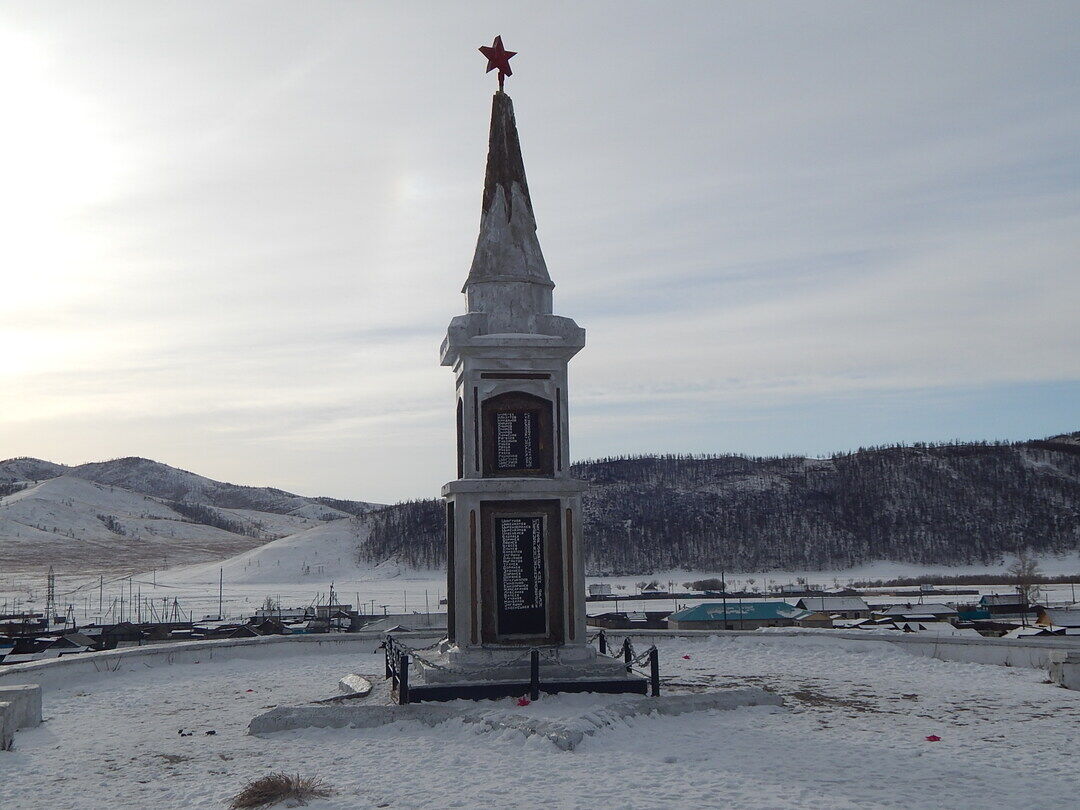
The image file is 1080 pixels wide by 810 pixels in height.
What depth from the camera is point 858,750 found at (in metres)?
14.1

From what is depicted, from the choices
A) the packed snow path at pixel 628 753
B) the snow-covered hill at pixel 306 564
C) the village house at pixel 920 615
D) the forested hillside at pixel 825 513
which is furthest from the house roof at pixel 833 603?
the snow-covered hill at pixel 306 564

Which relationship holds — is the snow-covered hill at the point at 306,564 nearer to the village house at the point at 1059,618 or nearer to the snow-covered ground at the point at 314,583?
the snow-covered ground at the point at 314,583

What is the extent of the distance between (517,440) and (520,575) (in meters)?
2.90

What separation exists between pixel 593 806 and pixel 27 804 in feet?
23.9

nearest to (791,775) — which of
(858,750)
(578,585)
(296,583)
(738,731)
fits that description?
(858,750)

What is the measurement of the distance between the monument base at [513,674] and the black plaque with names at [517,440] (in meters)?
3.92

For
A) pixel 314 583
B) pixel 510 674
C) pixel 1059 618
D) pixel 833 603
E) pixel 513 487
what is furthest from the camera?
pixel 314 583

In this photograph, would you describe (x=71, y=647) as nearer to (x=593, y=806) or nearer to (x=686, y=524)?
(x=593, y=806)

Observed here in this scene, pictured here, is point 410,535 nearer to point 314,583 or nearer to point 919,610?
point 314,583

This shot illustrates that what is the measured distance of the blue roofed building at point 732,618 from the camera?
127 ft

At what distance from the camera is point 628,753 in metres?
14.1

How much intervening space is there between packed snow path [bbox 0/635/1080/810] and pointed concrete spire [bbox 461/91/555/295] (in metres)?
9.21

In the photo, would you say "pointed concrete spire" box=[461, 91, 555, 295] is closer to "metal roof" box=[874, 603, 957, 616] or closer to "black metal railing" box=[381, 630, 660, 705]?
"black metal railing" box=[381, 630, 660, 705]

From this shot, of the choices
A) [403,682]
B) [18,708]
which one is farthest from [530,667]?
[18,708]
